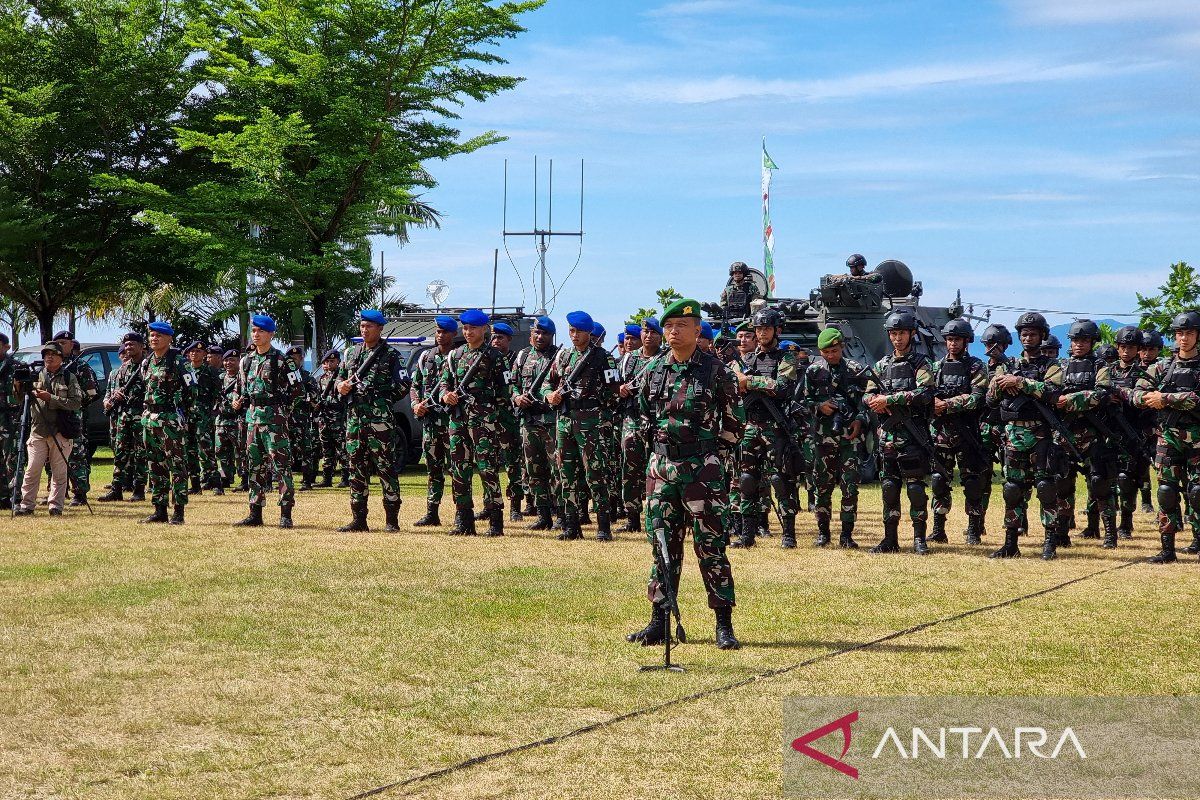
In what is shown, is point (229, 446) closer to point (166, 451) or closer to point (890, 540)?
point (166, 451)

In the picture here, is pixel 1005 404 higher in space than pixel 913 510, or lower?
higher

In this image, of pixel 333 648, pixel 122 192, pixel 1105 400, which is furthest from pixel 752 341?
pixel 122 192

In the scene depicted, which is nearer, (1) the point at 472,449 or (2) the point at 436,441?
(1) the point at 472,449

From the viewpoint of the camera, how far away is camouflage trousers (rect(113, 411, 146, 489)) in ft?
50.6

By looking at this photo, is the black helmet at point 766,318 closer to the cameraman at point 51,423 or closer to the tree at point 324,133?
the cameraman at point 51,423

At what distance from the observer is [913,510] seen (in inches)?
452

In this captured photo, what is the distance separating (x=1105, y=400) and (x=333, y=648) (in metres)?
7.47

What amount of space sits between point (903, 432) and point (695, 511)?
473 cm

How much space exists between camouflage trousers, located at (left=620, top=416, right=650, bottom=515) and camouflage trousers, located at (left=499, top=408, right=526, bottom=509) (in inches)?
47.5

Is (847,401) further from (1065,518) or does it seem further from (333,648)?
(333,648)

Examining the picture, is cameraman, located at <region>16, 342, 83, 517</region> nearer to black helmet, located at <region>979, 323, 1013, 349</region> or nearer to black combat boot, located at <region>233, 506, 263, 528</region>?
black combat boot, located at <region>233, 506, 263, 528</region>

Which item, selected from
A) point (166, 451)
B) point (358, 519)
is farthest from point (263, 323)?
point (358, 519)

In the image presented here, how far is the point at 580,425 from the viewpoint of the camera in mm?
12469

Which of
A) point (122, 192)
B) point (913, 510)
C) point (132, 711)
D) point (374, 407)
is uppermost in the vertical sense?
point (122, 192)
